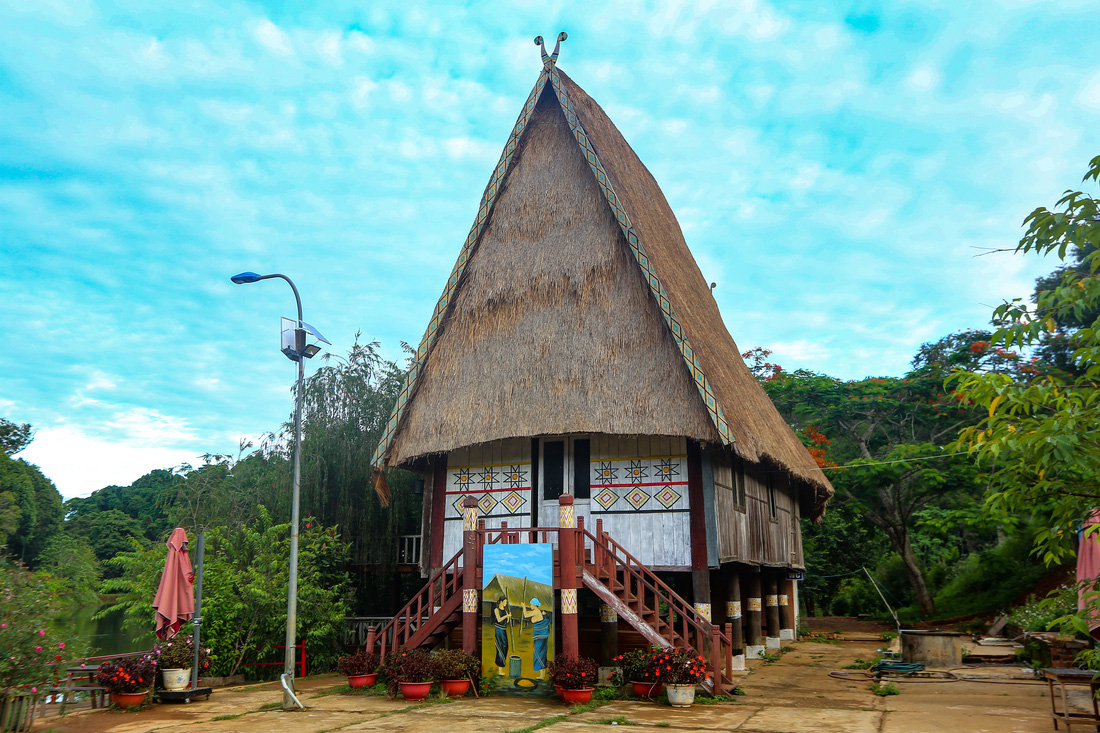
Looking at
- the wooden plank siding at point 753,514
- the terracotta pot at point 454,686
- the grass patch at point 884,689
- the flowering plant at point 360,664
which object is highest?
the wooden plank siding at point 753,514

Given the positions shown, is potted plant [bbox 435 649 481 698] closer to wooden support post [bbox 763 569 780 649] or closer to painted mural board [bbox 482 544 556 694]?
painted mural board [bbox 482 544 556 694]

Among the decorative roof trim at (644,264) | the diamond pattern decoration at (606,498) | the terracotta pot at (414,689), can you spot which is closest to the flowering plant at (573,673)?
the terracotta pot at (414,689)

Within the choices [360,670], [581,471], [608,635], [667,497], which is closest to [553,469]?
[581,471]

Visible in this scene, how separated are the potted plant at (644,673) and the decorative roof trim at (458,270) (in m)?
6.36

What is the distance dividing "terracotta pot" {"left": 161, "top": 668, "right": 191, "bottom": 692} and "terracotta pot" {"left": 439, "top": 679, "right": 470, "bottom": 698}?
410cm

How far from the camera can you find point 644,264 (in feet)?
47.4

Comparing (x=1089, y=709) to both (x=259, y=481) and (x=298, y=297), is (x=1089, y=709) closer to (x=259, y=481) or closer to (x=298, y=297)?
(x=298, y=297)

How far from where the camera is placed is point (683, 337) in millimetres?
13641

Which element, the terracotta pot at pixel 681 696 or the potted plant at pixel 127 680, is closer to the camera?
the terracotta pot at pixel 681 696

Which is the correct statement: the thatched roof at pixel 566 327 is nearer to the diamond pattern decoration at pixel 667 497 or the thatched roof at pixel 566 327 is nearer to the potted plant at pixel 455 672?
the diamond pattern decoration at pixel 667 497

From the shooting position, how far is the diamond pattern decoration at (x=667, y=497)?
14023 millimetres

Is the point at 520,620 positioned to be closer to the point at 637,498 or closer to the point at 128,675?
the point at 637,498

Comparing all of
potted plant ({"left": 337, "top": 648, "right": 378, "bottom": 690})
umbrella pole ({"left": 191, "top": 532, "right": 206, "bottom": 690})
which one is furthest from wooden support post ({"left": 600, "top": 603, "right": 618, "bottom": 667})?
umbrella pole ({"left": 191, "top": 532, "right": 206, "bottom": 690})

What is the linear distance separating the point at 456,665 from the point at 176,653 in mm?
4488
